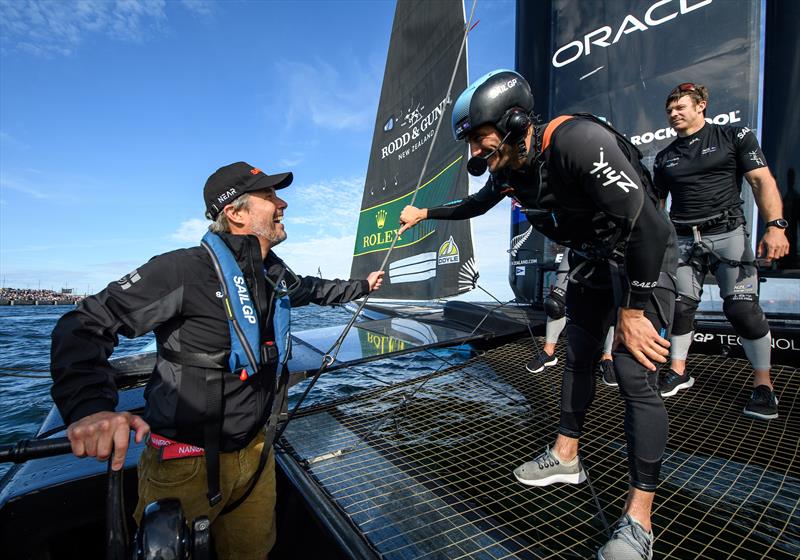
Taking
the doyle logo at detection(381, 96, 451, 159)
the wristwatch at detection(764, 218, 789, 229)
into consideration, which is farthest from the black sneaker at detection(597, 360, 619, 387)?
the doyle logo at detection(381, 96, 451, 159)

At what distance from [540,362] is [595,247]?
2.24m

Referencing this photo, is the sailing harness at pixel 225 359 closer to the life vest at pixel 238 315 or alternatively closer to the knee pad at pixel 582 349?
the life vest at pixel 238 315

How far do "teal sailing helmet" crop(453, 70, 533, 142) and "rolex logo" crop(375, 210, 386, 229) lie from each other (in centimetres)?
712

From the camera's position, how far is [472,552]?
1354 millimetres

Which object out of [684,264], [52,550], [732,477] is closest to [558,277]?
[684,264]

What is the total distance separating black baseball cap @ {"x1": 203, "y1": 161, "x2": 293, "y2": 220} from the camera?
1718 mm

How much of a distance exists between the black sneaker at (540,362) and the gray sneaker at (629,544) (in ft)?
7.41

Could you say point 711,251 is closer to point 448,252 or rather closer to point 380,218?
point 448,252

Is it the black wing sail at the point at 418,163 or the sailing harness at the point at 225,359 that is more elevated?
the black wing sail at the point at 418,163

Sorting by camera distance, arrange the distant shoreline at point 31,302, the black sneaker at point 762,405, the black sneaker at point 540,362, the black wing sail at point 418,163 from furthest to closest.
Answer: the distant shoreline at point 31,302, the black wing sail at point 418,163, the black sneaker at point 540,362, the black sneaker at point 762,405

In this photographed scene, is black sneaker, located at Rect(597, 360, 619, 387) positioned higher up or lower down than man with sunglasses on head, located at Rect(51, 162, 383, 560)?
lower down

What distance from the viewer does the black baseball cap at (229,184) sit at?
67.6 inches

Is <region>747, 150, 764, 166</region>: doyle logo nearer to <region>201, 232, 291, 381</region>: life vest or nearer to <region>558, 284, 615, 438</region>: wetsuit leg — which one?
<region>558, 284, 615, 438</region>: wetsuit leg

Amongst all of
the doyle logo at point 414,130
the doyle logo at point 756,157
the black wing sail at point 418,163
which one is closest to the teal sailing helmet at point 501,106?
the doyle logo at point 756,157
